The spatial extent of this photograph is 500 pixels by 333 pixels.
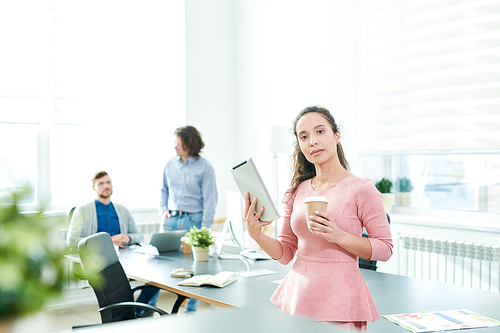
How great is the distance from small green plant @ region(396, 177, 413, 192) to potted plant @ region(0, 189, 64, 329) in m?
4.45

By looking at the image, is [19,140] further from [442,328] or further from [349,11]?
[442,328]

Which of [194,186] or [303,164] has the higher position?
[303,164]

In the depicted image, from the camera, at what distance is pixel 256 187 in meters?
1.75

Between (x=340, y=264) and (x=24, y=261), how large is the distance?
4.45 feet

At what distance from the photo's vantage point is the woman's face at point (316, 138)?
5.62 ft

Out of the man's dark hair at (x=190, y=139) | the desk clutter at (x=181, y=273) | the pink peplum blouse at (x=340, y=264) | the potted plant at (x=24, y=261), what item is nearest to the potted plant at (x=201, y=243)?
the desk clutter at (x=181, y=273)

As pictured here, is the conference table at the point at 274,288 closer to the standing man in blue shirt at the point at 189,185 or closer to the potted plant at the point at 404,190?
the standing man in blue shirt at the point at 189,185

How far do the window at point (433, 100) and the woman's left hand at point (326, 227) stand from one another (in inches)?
109

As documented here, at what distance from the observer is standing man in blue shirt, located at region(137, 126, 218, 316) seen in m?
4.17

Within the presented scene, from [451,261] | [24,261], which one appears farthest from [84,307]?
[24,261]

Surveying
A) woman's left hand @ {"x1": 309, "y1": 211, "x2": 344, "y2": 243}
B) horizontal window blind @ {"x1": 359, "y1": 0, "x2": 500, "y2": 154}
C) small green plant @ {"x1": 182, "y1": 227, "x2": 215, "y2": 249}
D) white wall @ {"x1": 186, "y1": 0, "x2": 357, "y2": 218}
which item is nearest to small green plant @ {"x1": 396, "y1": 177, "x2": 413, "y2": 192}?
horizontal window blind @ {"x1": 359, "y1": 0, "x2": 500, "y2": 154}

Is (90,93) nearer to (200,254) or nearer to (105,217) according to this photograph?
(105,217)

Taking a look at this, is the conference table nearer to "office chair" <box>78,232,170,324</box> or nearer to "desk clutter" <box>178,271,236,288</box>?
"desk clutter" <box>178,271,236,288</box>

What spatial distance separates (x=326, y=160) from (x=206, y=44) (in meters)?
4.46
